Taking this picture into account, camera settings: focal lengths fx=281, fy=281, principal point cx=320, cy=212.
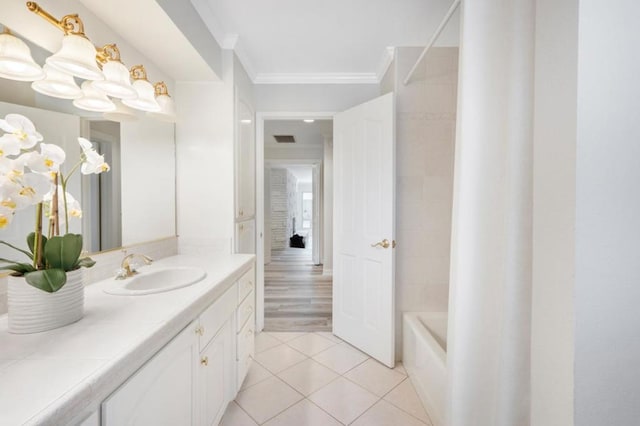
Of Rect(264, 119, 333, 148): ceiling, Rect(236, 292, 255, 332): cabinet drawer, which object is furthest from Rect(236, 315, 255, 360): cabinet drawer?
Rect(264, 119, 333, 148): ceiling

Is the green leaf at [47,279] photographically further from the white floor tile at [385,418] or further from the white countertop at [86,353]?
the white floor tile at [385,418]

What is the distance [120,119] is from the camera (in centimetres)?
152

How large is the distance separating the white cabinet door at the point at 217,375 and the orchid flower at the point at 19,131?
0.93 meters

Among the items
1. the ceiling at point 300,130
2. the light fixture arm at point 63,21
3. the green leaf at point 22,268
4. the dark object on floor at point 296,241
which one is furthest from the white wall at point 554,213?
the dark object on floor at point 296,241

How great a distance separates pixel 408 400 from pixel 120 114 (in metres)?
2.37

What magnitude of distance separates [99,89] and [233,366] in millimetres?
1538

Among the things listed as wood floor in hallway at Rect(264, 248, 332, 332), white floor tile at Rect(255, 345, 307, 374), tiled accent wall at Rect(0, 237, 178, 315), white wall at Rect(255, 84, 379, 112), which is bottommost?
white floor tile at Rect(255, 345, 307, 374)

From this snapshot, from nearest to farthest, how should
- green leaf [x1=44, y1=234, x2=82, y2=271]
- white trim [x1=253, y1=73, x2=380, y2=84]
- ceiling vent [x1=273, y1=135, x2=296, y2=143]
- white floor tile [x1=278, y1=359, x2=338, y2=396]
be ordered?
1. green leaf [x1=44, y1=234, x2=82, y2=271]
2. white floor tile [x1=278, y1=359, x2=338, y2=396]
3. white trim [x1=253, y1=73, x2=380, y2=84]
4. ceiling vent [x1=273, y1=135, x2=296, y2=143]

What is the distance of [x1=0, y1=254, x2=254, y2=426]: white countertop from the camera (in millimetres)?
529

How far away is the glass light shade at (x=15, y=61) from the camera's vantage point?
92 centimetres

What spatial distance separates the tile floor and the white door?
0.66 ft

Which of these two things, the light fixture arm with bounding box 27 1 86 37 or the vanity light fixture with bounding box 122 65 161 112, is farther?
the vanity light fixture with bounding box 122 65 161 112

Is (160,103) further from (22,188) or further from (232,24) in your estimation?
(22,188)

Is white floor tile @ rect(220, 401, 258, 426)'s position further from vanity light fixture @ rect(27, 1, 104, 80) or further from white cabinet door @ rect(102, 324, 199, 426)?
vanity light fixture @ rect(27, 1, 104, 80)
